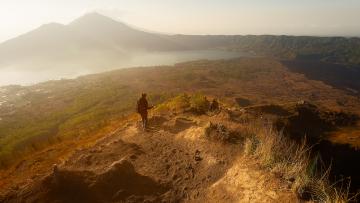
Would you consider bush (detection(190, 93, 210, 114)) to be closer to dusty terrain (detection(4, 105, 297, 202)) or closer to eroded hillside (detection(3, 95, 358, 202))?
eroded hillside (detection(3, 95, 358, 202))

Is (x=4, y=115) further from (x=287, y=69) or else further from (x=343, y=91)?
(x=287, y=69)

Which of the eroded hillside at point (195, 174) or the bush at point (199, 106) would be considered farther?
the bush at point (199, 106)

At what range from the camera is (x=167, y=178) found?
10.1m

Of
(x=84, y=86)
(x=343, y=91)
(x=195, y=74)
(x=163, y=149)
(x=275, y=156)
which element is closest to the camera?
(x=275, y=156)

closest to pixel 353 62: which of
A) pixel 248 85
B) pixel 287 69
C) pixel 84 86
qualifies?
pixel 287 69

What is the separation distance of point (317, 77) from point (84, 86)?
3323 inches

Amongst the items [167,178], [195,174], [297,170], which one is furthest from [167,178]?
[297,170]

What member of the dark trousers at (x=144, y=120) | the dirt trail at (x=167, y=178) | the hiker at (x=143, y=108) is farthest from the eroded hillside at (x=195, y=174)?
the hiker at (x=143, y=108)

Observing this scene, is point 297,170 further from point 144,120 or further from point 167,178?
point 144,120

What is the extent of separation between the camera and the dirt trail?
8.51 metres

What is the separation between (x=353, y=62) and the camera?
543ft

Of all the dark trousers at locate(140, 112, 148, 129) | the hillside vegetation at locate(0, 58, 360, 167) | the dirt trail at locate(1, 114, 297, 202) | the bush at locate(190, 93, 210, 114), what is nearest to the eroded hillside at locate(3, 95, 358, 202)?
the dirt trail at locate(1, 114, 297, 202)

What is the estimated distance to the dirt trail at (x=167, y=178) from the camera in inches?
335

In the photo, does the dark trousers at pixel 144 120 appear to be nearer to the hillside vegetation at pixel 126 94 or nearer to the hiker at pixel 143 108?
the hiker at pixel 143 108
